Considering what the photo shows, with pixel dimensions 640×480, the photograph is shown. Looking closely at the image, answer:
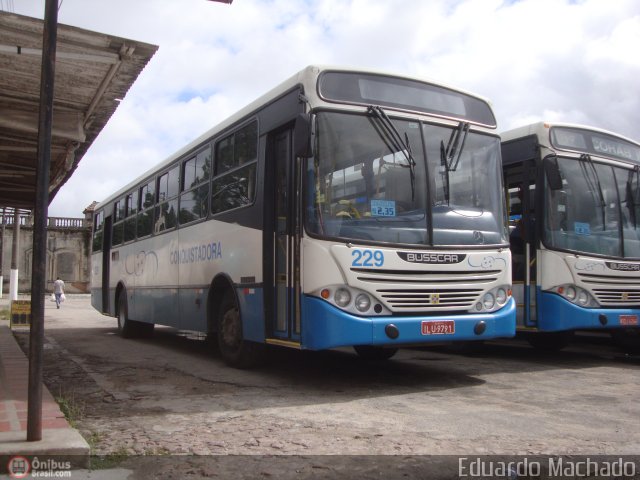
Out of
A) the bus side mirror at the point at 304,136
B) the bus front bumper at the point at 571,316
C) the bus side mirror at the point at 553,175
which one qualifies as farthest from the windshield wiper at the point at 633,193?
the bus side mirror at the point at 304,136

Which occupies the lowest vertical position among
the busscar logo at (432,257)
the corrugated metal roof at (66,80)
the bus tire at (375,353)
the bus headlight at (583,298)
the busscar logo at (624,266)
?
the bus tire at (375,353)

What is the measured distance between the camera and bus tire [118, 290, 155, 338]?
13438 mm

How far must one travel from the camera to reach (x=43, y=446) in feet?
13.5

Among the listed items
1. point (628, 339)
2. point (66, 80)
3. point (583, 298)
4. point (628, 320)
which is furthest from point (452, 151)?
point (628, 339)

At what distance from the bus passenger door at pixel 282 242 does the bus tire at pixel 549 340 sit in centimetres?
523

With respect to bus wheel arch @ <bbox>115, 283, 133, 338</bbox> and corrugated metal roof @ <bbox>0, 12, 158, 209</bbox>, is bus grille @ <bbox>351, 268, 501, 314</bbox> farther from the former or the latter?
bus wheel arch @ <bbox>115, 283, 133, 338</bbox>

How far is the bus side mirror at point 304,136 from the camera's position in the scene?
6.18 metres

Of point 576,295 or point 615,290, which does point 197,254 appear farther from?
point 615,290

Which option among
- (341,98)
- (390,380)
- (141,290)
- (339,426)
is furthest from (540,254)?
(141,290)

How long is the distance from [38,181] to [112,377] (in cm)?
410

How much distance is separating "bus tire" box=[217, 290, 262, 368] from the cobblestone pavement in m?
0.18

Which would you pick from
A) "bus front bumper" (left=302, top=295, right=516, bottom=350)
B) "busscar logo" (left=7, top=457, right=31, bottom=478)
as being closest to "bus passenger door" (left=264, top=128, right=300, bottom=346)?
"bus front bumper" (left=302, top=295, right=516, bottom=350)

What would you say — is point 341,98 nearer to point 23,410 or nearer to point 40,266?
point 40,266

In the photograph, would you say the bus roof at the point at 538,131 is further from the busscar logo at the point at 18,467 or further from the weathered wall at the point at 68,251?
the weathered wall at the point at 68,251
